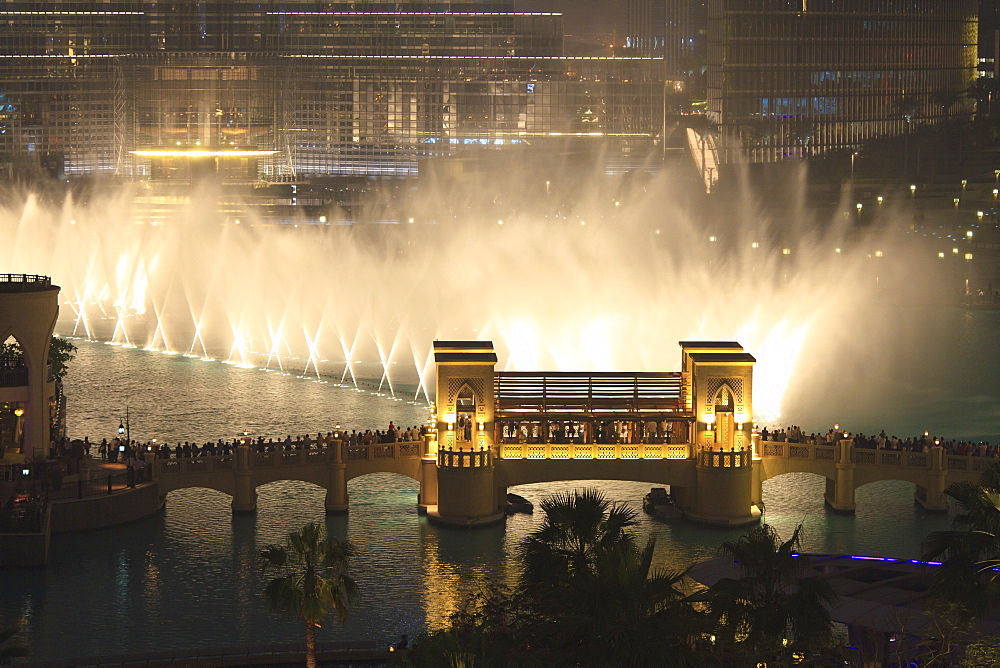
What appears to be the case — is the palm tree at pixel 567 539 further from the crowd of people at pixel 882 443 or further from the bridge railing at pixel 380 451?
the crowd of people at pixel 882 443

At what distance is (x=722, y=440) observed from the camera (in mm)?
57875

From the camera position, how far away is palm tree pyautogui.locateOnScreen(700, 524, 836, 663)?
32.9 meters

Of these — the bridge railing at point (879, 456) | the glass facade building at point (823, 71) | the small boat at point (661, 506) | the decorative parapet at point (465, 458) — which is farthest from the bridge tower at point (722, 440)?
the glass facade building at point (823, 71)

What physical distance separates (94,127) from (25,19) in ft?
48.1

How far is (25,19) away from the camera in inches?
7781

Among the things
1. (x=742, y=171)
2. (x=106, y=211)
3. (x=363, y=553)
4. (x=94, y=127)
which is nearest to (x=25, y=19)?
(x=94, y=127)

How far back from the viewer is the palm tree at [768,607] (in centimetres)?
3291

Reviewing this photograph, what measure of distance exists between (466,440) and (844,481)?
1302 cm

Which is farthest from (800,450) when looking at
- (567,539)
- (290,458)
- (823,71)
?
(823,71)

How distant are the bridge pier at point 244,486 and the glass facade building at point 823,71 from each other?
120007 mm

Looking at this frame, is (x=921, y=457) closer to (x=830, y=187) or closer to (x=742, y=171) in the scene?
(x=830, y=187)

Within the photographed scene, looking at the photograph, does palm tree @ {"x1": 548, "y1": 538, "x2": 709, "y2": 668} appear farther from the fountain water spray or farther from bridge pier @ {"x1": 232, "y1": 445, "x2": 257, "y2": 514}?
the fountain water spray

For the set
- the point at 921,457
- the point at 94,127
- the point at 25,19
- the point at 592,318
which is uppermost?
the point at 25,19

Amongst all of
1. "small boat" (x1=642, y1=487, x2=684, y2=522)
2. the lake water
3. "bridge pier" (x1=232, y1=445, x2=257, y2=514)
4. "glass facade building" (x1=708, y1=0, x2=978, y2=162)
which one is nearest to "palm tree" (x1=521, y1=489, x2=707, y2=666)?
the lake water
